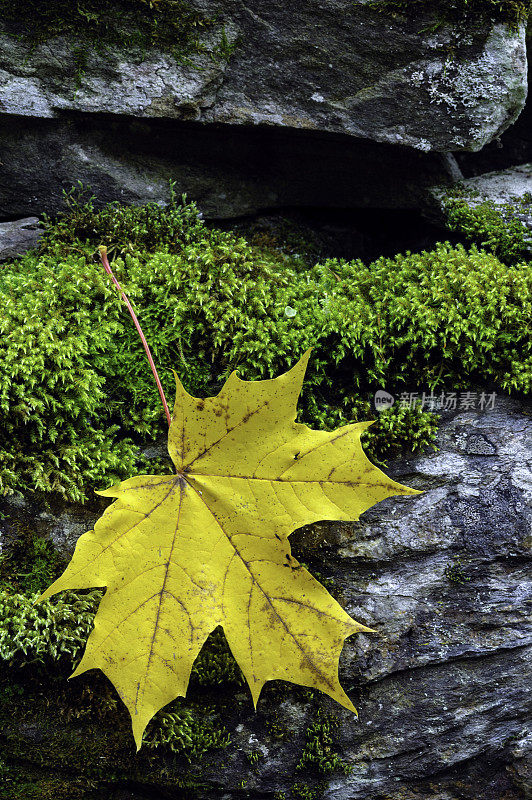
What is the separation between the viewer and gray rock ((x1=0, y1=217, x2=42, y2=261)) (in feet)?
7.66

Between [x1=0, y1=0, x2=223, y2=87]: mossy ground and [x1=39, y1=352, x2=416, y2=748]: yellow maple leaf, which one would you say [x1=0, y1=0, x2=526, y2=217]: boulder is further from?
[x1=39, y1=352, x2=416, y2=748]: yellow maple leaf

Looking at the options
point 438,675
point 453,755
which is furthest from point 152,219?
point 453,755

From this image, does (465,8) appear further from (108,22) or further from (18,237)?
(18,237)

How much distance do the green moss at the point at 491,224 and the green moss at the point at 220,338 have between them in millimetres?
250

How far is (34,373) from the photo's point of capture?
1859 millimetres

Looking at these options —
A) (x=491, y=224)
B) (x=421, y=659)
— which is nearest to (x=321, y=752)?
(x=421, y=659)

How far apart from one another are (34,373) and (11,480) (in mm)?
400

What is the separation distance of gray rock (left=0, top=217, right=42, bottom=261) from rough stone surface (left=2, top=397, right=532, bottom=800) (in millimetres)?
1202

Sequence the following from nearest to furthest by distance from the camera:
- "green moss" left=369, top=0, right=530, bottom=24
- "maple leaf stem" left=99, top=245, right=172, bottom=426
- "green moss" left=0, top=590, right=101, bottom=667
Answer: "green moss" left=0, top=590, right=101, bottom=667
"maple leaf stem" left=99, top=245, right=172, bottom=426
"green moss" left=369, top=0, right=530, bottom=24

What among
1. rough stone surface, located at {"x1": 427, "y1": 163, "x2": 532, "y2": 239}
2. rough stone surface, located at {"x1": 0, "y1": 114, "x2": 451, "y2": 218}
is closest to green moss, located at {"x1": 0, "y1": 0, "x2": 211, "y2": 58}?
rough stone surface, located at {"x1": 0, "y1": 114, "x2": 451, "y2": 218}

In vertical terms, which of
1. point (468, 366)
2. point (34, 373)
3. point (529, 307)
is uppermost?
point (529, 307)

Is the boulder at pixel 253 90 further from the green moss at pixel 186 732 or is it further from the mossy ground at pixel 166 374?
the green moss at pixel 186 732

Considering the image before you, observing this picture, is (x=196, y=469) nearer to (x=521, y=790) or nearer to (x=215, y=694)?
(x=215, y=694)

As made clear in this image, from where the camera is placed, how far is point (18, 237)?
2361 mm
